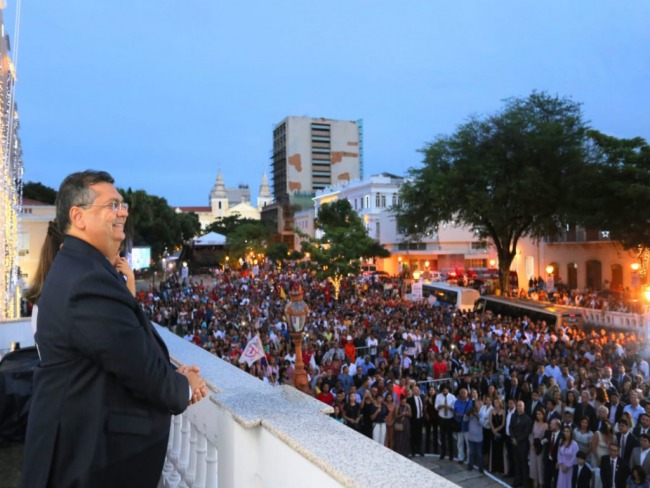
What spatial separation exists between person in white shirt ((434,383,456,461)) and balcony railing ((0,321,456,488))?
7.74 metres

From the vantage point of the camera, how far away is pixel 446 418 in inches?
404

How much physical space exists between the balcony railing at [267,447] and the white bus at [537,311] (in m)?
19.2

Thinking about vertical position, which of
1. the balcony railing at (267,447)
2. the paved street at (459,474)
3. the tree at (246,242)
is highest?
the tree at (246,242)

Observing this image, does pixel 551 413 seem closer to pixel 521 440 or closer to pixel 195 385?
pixel 521 440

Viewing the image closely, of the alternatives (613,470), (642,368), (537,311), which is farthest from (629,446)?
(537,311)

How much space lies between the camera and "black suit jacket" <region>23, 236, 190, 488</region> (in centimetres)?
174

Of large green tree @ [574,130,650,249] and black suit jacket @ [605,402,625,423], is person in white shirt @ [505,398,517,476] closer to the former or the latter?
black suit jacket @ [605,402,625,423]

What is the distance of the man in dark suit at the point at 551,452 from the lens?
8273 millimetres

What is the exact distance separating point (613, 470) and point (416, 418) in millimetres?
3575

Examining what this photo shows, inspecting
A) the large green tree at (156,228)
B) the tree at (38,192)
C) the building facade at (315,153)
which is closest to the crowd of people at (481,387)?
the large green tree at (156,228)

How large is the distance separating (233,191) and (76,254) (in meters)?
184

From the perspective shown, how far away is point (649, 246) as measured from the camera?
2598 cm

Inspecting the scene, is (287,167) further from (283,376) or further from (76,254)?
(76,254)

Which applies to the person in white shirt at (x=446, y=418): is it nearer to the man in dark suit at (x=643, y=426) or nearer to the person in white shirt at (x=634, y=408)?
the person in white shirt at (x=634, y=408)
